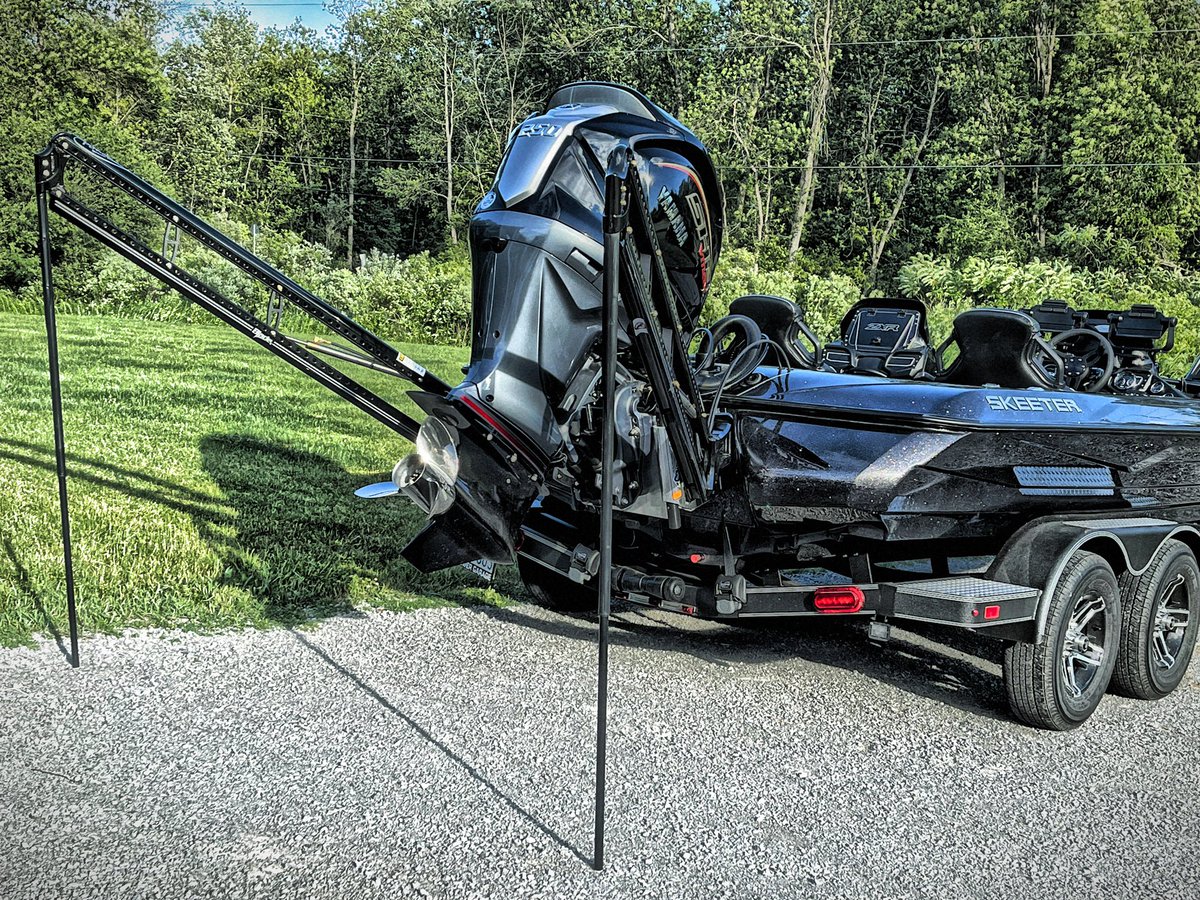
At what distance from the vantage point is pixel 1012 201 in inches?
1788

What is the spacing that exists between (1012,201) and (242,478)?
4219cm

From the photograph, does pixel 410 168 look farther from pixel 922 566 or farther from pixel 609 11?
pixel 922 566

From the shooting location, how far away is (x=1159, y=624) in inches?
224

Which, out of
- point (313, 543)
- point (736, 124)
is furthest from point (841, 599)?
point (736, 124)

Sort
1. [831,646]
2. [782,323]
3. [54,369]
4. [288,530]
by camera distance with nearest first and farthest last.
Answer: [54,369] → [831,646] → [782,323] → [288,530]

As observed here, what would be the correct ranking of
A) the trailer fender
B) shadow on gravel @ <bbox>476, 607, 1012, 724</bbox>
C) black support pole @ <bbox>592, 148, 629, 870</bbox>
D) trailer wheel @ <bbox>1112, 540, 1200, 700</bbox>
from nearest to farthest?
black support pole @ <bbox>592, 148, 629, 870</bbox>, the trailer fender, trailer wheel @ <bbox>1112, 540, 1200, 700</bbox>, shadow on gravel @ <bbox>476, 607, 1012, 724</bbox>

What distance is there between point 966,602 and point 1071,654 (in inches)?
34.5

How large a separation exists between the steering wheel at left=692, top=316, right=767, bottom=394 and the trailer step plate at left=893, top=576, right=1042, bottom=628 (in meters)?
1.11

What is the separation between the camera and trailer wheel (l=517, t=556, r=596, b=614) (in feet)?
20.4

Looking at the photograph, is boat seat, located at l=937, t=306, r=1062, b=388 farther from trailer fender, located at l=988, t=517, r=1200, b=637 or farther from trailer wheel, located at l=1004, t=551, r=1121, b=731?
trailer wheel, located at l=1004, t=551, r=1121, b=731

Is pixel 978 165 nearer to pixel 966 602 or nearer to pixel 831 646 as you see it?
pixel 831 646

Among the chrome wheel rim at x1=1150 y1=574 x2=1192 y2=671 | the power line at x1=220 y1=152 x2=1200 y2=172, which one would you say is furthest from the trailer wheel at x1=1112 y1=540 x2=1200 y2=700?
the power line at x1=220 y1=152 x2=1200 y2=172

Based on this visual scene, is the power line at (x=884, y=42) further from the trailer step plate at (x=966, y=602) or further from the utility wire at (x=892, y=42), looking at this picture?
the trailer step plate at (x=966, y=602)

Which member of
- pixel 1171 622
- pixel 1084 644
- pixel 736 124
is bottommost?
pixel 1171 622
